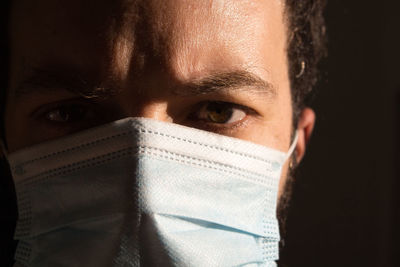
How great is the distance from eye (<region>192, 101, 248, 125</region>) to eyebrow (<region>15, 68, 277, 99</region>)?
57 millimetres

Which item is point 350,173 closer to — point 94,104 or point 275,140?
point 275,140

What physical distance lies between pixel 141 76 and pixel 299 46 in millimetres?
503

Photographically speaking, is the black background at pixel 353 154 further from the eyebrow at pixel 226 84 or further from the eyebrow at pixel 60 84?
the eyebrow at pixel 60 84

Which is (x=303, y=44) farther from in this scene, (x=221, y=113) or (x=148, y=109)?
(x=148, y=109)

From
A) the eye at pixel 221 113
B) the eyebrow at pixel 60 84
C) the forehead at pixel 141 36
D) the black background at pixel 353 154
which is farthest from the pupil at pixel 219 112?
the black background at pixel 353 154

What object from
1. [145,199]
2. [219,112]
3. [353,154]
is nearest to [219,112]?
[219,112]

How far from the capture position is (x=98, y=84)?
0.87m

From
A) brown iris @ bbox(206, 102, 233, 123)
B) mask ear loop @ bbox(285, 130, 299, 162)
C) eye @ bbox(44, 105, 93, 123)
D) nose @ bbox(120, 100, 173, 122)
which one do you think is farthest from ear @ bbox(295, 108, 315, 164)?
eye @ bbox(44, 105, 93, 123)

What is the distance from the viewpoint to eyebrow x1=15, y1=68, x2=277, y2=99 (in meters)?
0.87

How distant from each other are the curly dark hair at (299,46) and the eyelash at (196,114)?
15cm

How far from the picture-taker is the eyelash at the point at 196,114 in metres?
0.94

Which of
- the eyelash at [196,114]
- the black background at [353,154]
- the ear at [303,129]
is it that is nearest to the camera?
the eyelash at [196,114]

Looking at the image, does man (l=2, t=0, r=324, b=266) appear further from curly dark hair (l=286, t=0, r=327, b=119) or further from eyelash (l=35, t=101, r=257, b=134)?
curly dark hair (l=286, t=0, r=327, b=119)

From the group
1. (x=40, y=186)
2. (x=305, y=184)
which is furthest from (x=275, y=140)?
(x=305, y=184)
